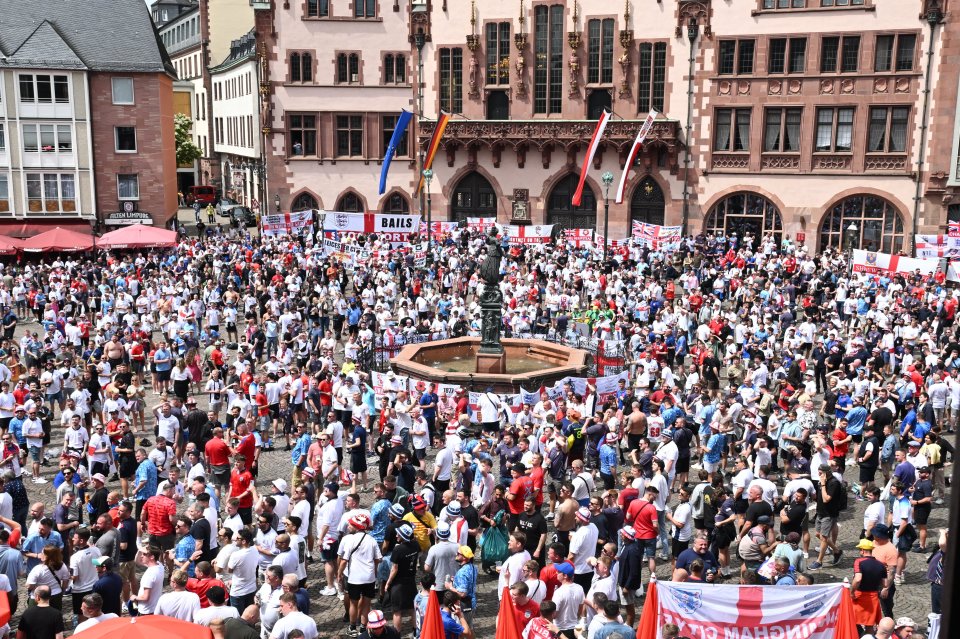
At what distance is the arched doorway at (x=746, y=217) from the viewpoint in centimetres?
4969

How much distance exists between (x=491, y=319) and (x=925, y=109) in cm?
3018

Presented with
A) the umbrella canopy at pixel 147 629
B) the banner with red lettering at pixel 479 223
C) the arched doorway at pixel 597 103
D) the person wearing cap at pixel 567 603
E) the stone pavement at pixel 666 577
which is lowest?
the stone pavement at pixel 666 577

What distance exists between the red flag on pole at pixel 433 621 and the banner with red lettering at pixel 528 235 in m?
34.2

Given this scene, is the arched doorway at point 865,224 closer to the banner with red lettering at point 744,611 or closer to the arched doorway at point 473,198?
the arched doorway at point 473,198

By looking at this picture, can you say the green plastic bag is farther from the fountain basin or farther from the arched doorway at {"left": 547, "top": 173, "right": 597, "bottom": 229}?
the arched doorway at {"left": 547, "top": 173, "right": 597, "bottom": 229}

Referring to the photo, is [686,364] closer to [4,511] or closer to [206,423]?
[206,423]

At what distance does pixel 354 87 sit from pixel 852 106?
26.0 m

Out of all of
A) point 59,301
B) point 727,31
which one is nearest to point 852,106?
point 727,31

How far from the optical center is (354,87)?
55.1m

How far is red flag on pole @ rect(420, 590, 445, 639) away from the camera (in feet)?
34.9

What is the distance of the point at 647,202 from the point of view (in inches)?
2047

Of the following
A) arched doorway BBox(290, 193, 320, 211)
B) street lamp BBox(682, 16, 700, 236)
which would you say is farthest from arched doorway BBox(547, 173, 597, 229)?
arched doorway BBox(290, 193, 320, 211)

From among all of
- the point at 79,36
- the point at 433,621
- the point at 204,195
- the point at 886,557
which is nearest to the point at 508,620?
the point at 433,621

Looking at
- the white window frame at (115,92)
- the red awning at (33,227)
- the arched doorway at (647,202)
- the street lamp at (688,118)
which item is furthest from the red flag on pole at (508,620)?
the white window frame at (115,92)
